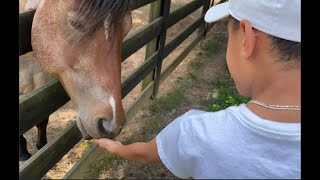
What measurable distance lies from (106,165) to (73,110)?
105 cm

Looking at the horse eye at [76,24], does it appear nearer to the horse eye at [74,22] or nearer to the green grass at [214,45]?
the horse eye at [74,22]

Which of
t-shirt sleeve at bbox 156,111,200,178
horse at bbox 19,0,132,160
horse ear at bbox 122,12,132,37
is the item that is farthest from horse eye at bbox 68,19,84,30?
t-shirt sleeve at bbox 156,111,200,178

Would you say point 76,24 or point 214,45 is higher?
point 76,24

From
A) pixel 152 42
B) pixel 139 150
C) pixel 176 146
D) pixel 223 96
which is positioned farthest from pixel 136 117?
pixel 176 146

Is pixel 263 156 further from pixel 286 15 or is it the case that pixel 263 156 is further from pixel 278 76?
pixel 286 15

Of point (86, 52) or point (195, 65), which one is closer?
point (86, 52)

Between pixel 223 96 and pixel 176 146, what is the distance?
158 inches

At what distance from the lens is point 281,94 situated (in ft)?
3.13

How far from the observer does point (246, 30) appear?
982 millimetres

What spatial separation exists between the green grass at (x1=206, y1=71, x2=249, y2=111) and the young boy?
3524mm

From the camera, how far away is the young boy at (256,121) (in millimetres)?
888

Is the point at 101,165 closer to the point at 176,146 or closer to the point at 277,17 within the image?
the point at 176,146

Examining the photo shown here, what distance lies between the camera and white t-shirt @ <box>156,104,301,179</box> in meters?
0.88
